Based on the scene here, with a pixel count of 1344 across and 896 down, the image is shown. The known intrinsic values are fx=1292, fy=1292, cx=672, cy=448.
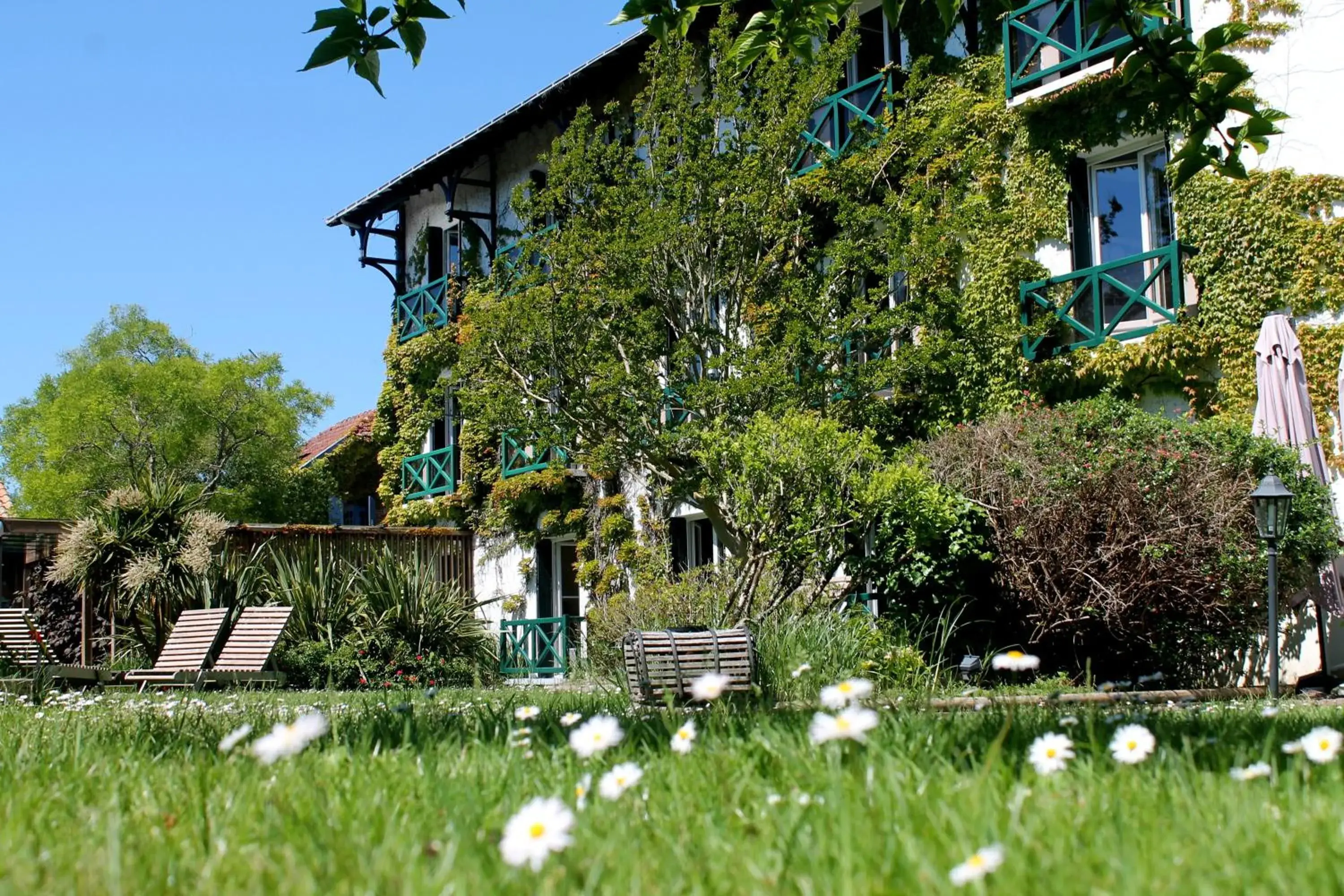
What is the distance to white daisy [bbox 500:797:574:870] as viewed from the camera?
180 centimetres

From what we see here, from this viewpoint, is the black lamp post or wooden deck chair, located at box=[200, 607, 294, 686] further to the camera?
wooden deck chair, located at box=[200, 607, 294, 686]

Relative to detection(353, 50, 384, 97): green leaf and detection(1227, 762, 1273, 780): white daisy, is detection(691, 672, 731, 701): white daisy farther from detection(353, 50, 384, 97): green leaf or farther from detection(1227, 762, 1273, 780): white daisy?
detection(353, 50, 384, 97): green leaf

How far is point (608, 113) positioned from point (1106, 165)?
6.53 meters

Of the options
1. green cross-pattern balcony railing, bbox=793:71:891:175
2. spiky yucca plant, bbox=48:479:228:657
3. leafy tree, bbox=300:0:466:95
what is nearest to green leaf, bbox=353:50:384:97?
leafy tree, bbox=300:0:466:95

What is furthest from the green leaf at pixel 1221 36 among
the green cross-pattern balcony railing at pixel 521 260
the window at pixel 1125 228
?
the green cross-pattern balcony railing at pixel 521 260

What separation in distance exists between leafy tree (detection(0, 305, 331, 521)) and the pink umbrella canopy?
78.9ft

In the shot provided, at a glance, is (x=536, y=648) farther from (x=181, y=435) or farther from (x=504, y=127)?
(x=181, y=435)

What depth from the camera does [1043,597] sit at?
11.5 m

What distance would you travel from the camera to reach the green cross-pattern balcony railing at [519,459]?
21.0m

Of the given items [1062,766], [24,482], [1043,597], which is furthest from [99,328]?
[1062,766]

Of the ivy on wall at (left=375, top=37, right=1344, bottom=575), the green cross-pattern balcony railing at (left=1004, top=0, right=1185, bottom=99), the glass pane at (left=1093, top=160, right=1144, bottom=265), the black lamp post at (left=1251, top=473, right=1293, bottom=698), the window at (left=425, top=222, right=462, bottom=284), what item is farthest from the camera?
the window at (left=425, top=222, right=462, bottom=284)

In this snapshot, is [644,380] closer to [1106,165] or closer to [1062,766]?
[1106,165]

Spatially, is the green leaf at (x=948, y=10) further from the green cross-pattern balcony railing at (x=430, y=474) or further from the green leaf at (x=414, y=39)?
the green cross-pattern balcony railing at (x=430, y=474)

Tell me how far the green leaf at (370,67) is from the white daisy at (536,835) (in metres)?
3.15
